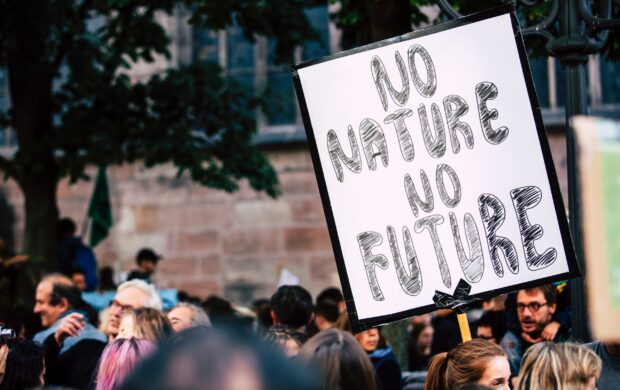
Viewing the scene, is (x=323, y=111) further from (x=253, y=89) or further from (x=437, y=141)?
(x=253, y=89)

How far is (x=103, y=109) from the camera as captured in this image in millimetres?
11320

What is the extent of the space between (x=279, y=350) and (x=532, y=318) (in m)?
4.12

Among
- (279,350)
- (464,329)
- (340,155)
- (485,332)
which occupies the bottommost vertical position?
(485,332)

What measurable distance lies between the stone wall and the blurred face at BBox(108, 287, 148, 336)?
8727mm

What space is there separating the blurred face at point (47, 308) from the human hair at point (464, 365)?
3.27 metres

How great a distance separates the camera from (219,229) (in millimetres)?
16000

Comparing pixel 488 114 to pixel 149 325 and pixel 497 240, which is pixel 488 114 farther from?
pixel 149 325

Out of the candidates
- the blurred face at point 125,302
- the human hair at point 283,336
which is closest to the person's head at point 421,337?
the blurred face at point 125,302

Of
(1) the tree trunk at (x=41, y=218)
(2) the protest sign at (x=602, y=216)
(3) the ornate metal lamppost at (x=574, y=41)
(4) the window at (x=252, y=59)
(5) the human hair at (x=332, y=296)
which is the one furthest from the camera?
(4) the window at (x=252, y=59)

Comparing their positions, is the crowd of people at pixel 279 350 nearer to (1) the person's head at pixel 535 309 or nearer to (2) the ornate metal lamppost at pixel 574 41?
(1) the person's head at pixel 535 309

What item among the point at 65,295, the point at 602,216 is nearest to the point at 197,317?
the point at 65,295

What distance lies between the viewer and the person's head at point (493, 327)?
259 inches

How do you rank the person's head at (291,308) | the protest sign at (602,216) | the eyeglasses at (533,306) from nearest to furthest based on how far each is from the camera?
the protest sign at (602,216), the eyeglasses at (533,306), the person's head at (291,308)

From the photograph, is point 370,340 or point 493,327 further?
point 493,327
